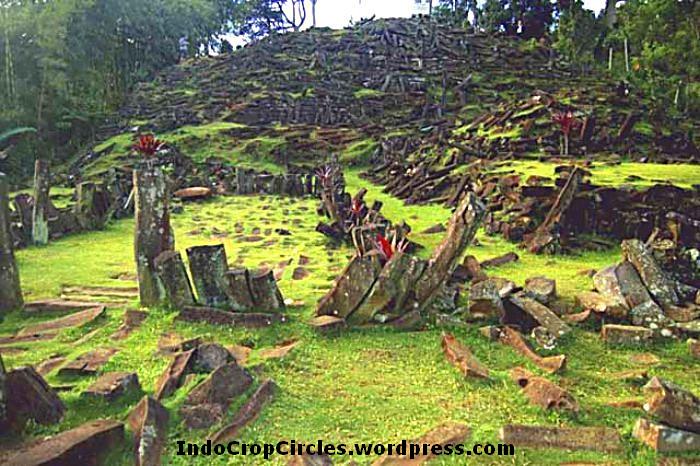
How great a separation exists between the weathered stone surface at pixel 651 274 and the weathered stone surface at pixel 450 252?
1.85m

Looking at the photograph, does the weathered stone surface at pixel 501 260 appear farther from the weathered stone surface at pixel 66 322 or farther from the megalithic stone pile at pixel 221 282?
the weathered stone surface at pixel 66 322

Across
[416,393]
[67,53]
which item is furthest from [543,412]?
[67,53]

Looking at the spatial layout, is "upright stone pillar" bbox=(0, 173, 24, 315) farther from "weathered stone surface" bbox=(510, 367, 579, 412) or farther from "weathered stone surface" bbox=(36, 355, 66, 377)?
"weathered stone surface" bbox=(510, 367, 579, 412)

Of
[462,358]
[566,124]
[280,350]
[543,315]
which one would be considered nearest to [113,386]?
[280,350]

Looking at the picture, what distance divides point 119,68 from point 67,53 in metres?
14.2

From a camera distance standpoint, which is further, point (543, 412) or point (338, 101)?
point (338, 101)

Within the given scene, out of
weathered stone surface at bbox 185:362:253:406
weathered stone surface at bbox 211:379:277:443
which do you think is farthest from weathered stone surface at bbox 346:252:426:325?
weathered stone surface at bbox 185:362:253:406

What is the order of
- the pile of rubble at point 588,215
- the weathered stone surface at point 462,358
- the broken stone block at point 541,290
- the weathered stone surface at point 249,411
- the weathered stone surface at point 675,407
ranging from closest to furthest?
the weathered stone surface at point 675,407
the weathered stone surface at point 249,411
the weathered stone surface at point 462,358
the broken stone block at point 541,290
the pile of rubble at point 588,215

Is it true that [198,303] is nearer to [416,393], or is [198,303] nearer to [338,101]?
[416,393]

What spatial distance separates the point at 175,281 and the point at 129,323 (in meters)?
0.66

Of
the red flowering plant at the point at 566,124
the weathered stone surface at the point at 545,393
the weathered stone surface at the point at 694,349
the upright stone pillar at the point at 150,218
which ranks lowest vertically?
the weathered stone surface at the point at 694,349

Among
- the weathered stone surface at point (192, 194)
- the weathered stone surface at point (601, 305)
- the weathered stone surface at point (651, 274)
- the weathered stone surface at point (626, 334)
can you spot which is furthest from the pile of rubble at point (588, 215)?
the weathered stone surface at point (192, 194)

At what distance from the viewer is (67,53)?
1198 inches

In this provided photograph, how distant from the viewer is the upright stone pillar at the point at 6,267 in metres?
7.05
